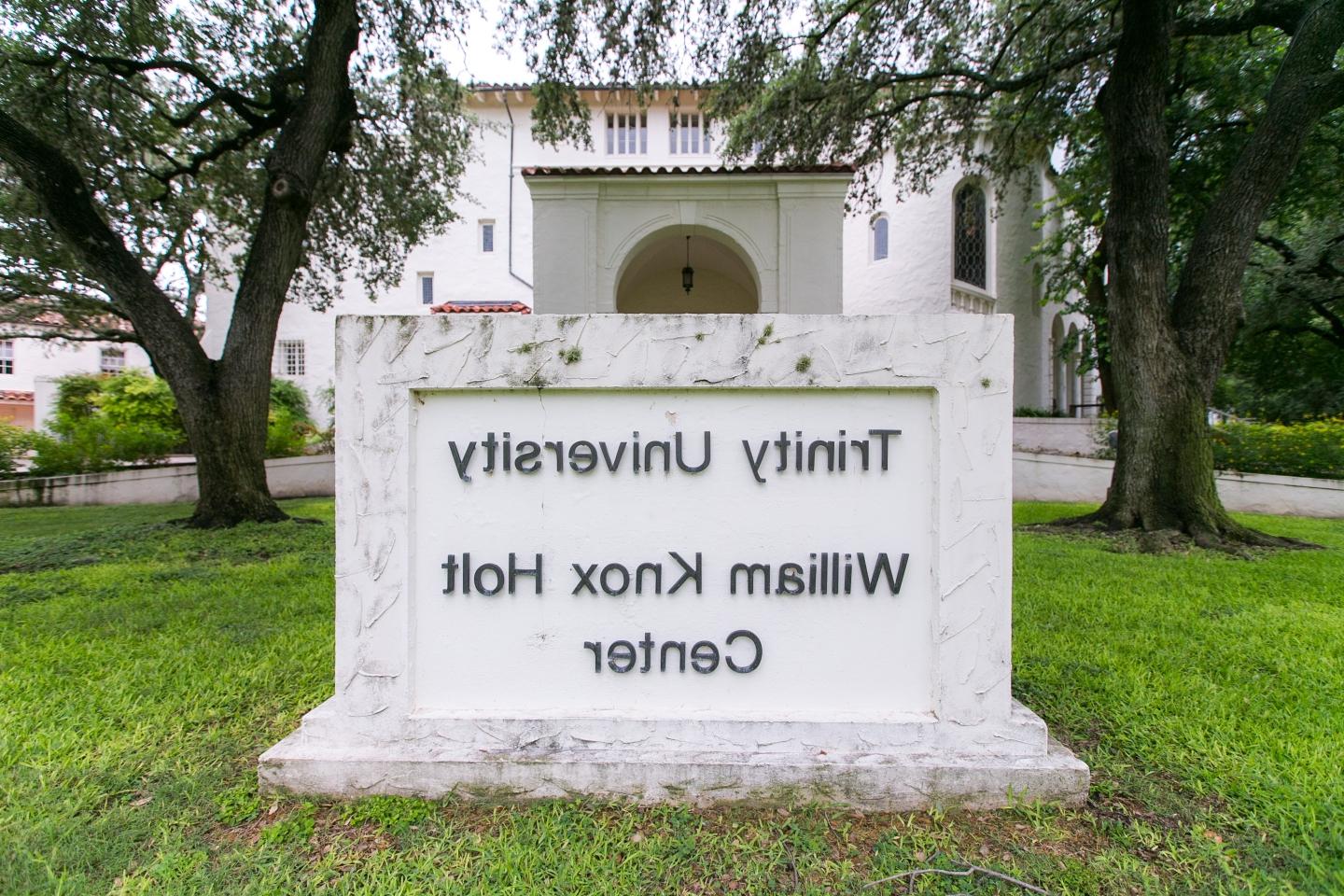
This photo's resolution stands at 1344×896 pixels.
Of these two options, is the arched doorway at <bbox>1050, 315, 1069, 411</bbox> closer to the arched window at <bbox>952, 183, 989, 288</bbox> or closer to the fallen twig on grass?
the arched window at <bbox>952, 183, 989, 288</bbox>

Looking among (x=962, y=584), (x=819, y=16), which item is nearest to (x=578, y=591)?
(x=962, y=584)

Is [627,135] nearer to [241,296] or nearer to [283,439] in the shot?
[283,439]

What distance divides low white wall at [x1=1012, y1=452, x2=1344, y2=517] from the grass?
21.0ft

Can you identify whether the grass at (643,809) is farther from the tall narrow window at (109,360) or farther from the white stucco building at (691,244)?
the tall narrow window at (109,360)

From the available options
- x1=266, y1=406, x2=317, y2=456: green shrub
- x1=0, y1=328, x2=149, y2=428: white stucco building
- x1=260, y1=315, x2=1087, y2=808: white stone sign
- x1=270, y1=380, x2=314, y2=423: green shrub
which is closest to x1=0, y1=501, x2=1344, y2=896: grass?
x1=260, y1=315, x2=1087, y2=808: white stone sign

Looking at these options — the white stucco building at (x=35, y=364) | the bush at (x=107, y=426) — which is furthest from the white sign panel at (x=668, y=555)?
the white stucco building at (x=35, y=364)

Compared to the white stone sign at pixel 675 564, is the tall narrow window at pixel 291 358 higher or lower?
higher

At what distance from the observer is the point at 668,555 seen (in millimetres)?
2236

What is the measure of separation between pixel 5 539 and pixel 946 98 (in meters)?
14.3

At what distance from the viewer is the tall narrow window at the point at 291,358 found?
69.4 ft

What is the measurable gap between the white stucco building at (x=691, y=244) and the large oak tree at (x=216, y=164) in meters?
1.94

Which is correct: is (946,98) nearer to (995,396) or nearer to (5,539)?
(995,396)

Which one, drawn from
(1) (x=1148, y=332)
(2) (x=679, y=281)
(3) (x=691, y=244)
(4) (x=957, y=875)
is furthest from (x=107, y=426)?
(1) (x=1148, y=332)

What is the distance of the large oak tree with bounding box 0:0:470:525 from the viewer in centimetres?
750
